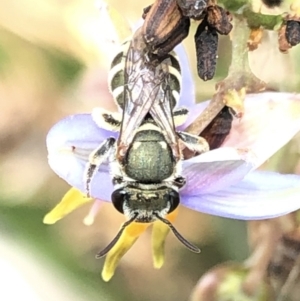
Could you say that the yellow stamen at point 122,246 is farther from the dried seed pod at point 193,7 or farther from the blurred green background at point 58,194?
the dried seed pod at point 193,7

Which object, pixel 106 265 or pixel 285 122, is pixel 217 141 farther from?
pixel 106 265

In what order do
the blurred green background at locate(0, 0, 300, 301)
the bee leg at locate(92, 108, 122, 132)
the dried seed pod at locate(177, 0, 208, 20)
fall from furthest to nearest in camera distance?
the blurred green background at locate(0, 0, 300, 301) → the bee leg at locate(92, 108, 122, 132) → the dried seed pod at locate(177, 0, 208, 20)

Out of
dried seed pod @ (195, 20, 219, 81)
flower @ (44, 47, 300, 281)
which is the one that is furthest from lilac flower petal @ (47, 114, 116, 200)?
dried seed pod @ (195, 20, 219, 81)

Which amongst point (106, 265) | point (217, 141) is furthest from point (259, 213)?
point (106, 265)

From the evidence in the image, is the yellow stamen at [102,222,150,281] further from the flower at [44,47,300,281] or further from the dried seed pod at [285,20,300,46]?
the dried seed pod at [285,20,300,46]

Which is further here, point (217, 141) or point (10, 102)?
point (10, 102)

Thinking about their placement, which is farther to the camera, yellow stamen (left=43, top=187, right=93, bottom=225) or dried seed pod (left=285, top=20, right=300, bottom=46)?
yellow stamen (left=43, top=187, right=93, bottom=225)

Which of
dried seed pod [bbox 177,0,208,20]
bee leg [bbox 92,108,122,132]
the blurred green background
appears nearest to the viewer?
dried seed pod [bbox 177,0,208,20]
